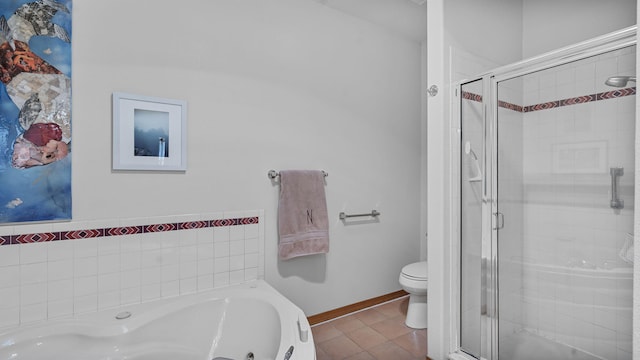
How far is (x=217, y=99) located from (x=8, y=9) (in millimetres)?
1028

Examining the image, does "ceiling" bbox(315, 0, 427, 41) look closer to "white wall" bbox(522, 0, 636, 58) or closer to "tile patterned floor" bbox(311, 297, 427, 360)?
"white wall" bbox(522, 0, 636, 58)

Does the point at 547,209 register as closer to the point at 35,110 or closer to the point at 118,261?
the point at 118,261

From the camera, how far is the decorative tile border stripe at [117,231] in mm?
1571

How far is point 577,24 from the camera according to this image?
2.27 metres

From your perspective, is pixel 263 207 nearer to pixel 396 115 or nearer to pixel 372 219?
pixel 372 219

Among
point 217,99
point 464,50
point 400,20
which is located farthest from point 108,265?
point 400,20

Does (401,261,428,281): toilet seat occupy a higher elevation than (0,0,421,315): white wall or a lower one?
lower

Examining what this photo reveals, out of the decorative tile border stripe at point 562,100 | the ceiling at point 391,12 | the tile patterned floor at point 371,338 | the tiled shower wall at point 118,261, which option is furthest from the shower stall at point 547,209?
the tiled shower wall at point 118,261

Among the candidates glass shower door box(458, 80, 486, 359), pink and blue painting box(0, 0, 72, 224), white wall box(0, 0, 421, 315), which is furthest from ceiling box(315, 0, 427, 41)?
pink and blue painting box(0, 0, 72, 224)

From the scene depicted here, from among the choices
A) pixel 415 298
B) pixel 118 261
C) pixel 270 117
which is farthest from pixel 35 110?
pixel 415 298

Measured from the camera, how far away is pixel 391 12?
266 cm

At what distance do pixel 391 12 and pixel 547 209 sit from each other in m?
1.88

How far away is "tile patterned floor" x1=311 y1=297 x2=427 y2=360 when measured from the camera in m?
2.11

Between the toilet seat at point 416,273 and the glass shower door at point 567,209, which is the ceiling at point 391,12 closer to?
the glass shower door at point 567,209
